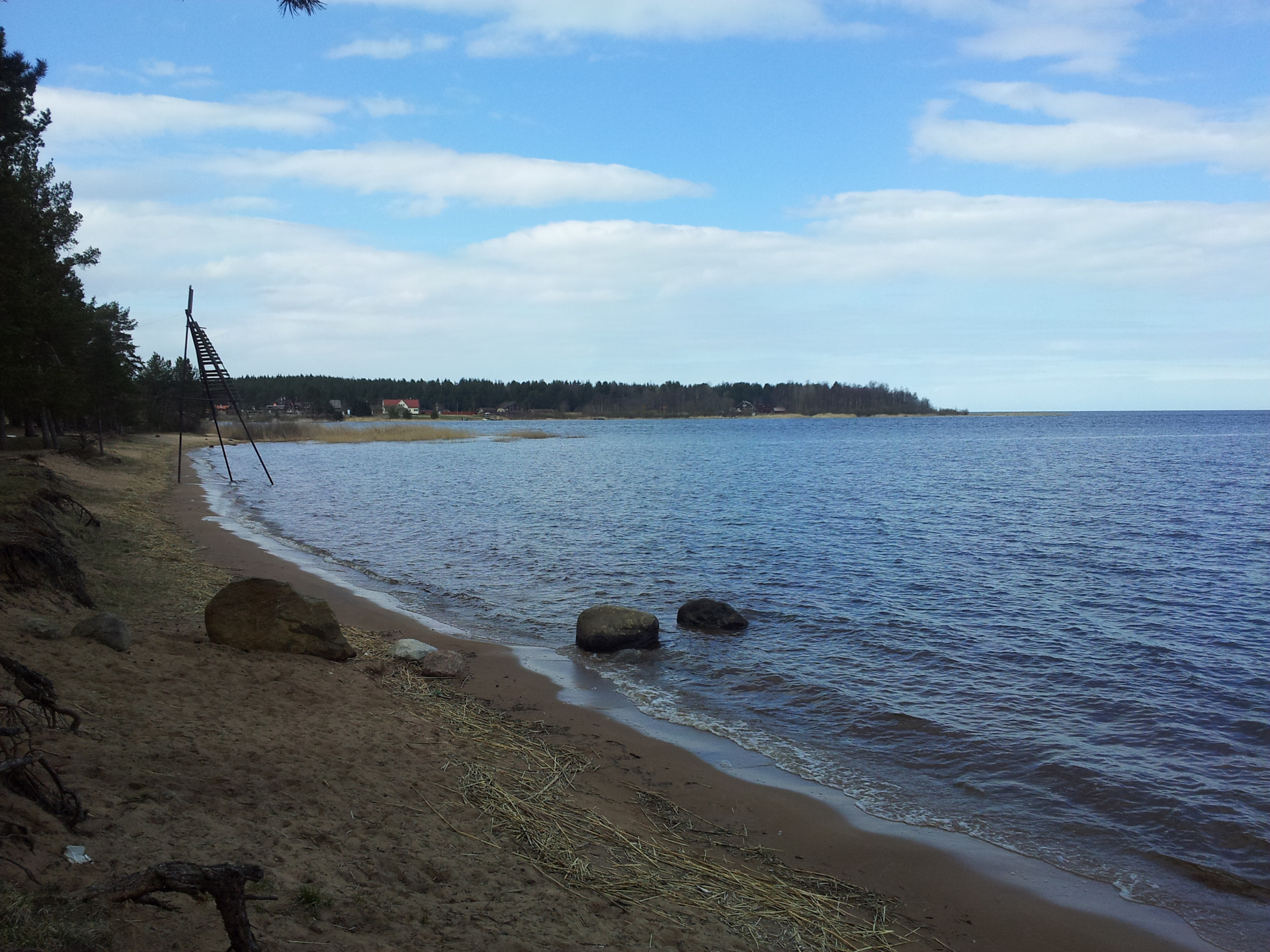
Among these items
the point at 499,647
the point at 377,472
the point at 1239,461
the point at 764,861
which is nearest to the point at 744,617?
the point at 499,647

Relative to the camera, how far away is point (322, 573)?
18703 mm

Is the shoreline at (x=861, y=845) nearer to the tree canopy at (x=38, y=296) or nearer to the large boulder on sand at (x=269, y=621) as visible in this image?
the large boulder on sand at (x=269, y=621)

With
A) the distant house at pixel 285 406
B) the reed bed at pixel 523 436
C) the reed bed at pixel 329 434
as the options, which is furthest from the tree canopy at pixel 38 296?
the distant house at pixel 285 406

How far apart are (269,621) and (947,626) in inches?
445

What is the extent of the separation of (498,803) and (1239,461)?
230 feet

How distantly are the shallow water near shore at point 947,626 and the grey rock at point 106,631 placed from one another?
6036 millimetres

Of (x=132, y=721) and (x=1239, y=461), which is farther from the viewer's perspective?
(x=1239, y=461)

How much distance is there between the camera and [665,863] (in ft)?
19.7

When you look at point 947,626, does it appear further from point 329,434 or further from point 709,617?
point 329,434

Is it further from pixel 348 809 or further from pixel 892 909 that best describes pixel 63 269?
pixel 892 909

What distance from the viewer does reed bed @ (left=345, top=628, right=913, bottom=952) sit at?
5.33 meters

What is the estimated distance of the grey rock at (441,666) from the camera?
10.8 meters

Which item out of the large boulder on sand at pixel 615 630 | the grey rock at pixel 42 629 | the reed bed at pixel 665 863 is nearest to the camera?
the reed bed at pixel 665 863

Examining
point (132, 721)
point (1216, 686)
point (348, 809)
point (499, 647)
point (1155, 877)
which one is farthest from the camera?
point (499, 647)
